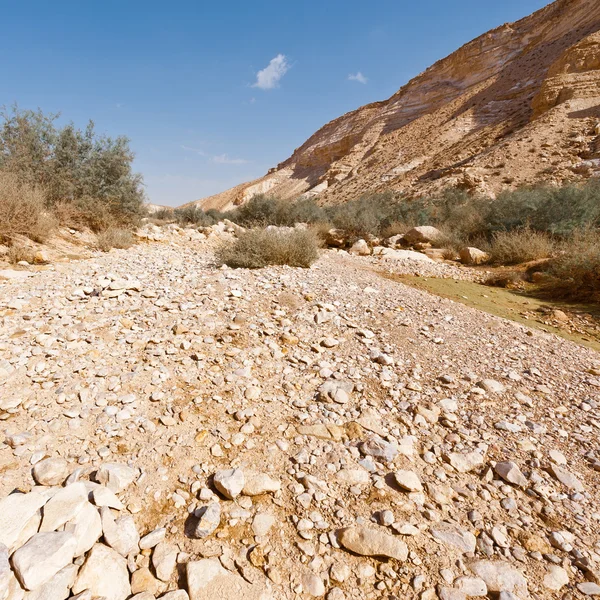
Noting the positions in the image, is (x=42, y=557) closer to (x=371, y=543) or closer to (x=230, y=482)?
(x=230, y=482)

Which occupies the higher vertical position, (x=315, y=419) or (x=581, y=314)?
(x=315, y=419)

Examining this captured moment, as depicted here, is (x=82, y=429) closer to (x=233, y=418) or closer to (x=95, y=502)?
(x=95, y=502)

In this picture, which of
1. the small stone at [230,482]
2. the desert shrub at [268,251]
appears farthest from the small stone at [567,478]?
the desert shrub at [268,251]

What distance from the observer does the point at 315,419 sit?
2062 mm

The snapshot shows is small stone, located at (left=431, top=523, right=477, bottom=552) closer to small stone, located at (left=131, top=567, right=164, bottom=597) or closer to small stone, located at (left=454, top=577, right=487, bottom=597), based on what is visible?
small stone, located at (left=454, top=577, right=487, bottom=597)

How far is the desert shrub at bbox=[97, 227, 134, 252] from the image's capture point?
23.2ft

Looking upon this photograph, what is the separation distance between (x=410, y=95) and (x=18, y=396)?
125 feet

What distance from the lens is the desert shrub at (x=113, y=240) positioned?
706cm

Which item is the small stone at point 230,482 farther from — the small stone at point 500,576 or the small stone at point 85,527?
the small stone at point 500,576

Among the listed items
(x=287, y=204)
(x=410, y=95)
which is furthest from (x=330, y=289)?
(x=410, y=95)

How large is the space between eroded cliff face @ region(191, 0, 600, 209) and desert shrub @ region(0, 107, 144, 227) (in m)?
12.6

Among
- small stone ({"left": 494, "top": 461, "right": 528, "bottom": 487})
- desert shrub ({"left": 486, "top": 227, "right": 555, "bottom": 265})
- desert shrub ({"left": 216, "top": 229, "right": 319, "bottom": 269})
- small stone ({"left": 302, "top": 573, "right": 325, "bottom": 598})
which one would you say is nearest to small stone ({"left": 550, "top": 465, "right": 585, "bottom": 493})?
small stone ({"left": 494, "top": 461, "right": 528, "bottom": 487})

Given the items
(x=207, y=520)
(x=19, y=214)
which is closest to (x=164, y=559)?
(x=207, y=520)

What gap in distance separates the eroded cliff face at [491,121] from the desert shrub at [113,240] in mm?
13194
